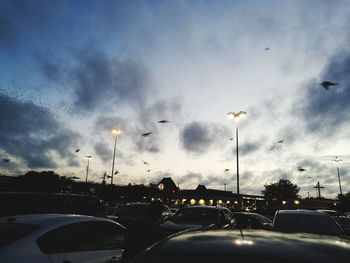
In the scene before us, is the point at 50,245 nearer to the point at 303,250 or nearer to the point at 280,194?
the point at 303,250

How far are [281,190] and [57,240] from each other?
141 meters

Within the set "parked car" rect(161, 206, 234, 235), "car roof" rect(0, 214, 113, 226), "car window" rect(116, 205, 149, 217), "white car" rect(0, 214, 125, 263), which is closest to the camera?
"white car" rect(0, 214, 125, 263)

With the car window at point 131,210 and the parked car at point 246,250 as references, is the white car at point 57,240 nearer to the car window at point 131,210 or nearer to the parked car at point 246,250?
the parked car at point 246,250

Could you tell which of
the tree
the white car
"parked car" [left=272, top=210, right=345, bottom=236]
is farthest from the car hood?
the tree

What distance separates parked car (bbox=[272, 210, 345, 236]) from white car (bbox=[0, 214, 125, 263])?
4617 millimetres

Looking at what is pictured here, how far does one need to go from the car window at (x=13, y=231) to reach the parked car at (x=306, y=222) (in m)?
5.96

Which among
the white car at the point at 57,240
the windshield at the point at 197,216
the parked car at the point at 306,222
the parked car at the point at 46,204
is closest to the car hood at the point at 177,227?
the windshield at the point at 197,216

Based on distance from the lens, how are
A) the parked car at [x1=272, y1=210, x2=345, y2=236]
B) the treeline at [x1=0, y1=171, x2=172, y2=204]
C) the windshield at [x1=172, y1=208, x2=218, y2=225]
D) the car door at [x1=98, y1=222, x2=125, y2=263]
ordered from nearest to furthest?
the car door at [x1=98, y1=222, x2=125, y2=263], the parked car at [x1=272, y1=210, x2=345, y2=236], the windshield at [x1=172, y1=208, x2=218, y2=225], the treeline at [x1=0, y1=171, x2=172, y2=204]

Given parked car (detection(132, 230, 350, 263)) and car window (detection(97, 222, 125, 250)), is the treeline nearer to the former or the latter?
car window (detection(97, 222, 125, 250))

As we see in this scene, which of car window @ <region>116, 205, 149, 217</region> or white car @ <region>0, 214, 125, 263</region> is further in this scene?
car window @ <region>116, 205, 149, 217</region>

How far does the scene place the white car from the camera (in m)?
4.54

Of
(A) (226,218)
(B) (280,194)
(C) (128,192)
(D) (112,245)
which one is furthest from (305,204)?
(D) (112,245)

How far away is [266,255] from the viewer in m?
2.06

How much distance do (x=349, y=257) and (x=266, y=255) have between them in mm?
554
